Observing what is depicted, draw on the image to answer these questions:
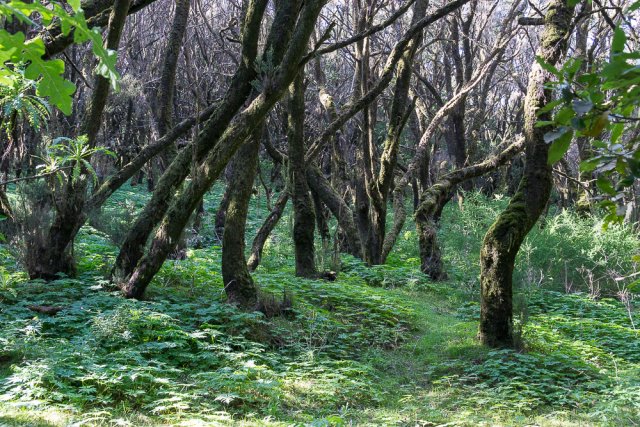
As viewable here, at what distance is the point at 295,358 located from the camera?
5.68m

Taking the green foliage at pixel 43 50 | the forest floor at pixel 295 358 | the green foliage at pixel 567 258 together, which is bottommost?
the forest floor at pixel 295 358

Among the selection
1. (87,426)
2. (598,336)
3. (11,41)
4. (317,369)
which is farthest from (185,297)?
(11,41)

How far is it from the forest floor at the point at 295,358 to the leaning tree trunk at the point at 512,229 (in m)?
0.24

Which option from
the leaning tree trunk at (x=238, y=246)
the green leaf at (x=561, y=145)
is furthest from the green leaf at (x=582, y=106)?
the leaning tree trunk at (x=238, y=246)

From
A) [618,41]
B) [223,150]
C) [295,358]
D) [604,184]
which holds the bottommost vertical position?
[295,358]

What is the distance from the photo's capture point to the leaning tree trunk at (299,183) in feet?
29.4

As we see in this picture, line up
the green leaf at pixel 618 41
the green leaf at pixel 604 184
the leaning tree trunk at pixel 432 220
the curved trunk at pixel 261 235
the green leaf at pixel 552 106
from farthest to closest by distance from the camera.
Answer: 1. the leaning tree trunk at pixel 432 220
2. the curved trunk at pixel 261 235
3. the green leaf at pixel 604 184
4. the green leaf at pixel 552 106
5. the green leaf at pixel 618 41

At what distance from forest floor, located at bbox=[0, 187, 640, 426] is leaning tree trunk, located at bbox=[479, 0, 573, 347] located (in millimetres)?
240

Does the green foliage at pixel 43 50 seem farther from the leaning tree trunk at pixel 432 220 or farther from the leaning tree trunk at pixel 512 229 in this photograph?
the leaning tree trunk at pixel 432 220

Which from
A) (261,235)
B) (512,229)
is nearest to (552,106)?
(512,229)

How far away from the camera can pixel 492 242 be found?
6.50 metres

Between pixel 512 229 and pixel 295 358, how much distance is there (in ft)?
8.36

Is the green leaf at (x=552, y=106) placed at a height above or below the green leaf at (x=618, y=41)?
below

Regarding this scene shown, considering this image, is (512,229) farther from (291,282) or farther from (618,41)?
(618,41)
